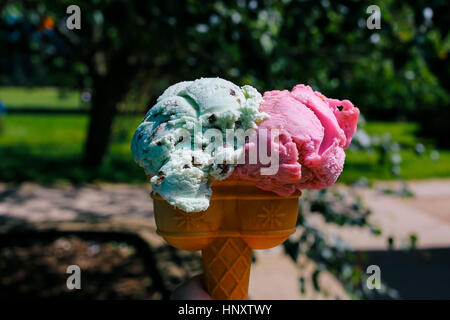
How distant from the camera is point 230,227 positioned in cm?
169

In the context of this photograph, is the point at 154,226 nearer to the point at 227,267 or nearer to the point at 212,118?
the point at 227,267

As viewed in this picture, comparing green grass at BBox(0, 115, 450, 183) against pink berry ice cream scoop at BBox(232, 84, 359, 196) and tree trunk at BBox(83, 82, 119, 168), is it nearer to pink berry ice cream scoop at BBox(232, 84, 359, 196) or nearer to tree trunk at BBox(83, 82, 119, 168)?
tree trunk at BBox(83, 82, 119, 168)

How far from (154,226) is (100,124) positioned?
3.47m

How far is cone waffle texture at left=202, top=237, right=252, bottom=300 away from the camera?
5.71 ft

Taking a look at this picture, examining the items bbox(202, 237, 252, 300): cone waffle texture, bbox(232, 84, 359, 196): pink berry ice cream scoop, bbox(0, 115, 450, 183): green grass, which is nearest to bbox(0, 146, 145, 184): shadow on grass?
bbox(0, 115, 450, 183): green grass

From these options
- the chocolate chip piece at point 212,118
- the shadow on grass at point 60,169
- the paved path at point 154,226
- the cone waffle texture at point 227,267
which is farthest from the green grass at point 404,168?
the chocolate chip piece at point 212,118

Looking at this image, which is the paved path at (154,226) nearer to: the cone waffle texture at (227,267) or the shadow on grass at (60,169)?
the shadow on grass at (60,169)

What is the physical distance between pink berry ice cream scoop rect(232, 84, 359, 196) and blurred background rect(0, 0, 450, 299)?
1231 mm

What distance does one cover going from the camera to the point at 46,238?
450 cm

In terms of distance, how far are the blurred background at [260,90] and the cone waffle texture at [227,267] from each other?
84 centimetres

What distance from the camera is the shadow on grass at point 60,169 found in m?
7.88
